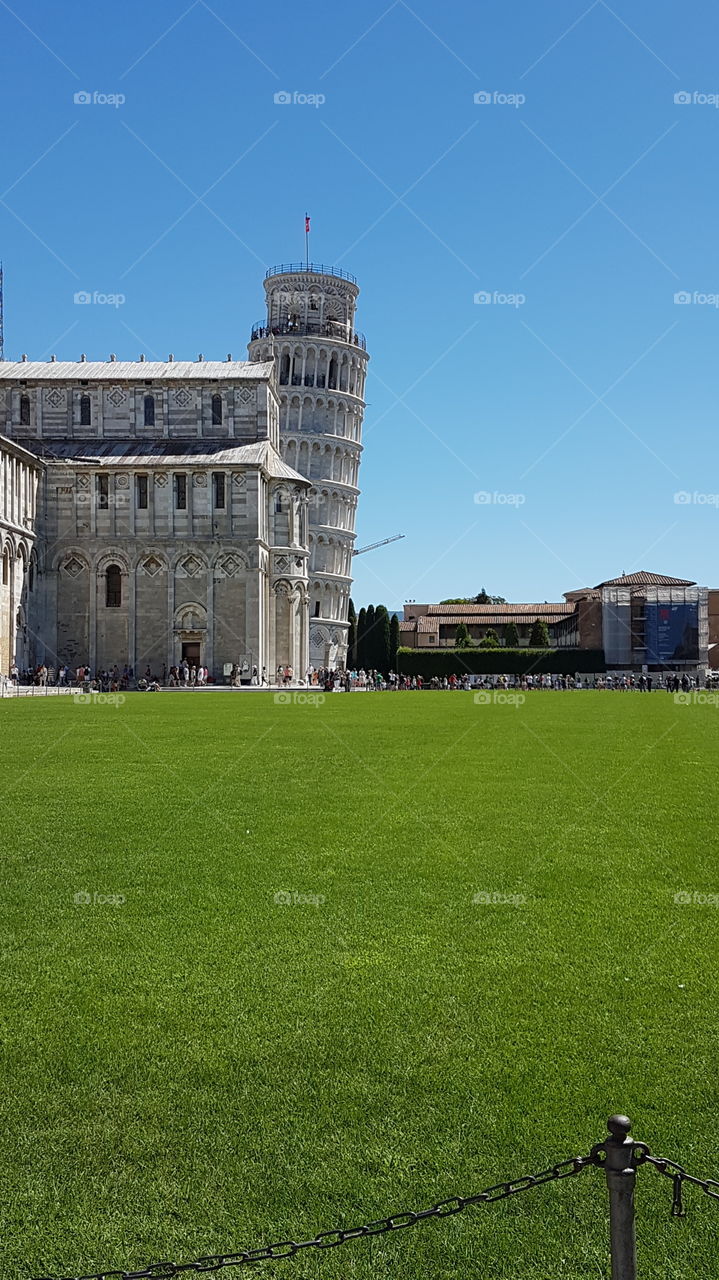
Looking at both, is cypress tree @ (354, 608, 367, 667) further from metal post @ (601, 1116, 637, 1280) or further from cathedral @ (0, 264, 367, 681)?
metal post @ (601, 1116, 637, 1280)

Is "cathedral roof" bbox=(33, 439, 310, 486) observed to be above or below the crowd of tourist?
above

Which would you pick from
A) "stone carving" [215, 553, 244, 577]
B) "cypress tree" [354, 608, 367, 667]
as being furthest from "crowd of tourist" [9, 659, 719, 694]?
"cypress tree" [354, 608, 367, 667]

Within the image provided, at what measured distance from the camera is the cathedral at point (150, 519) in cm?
5241

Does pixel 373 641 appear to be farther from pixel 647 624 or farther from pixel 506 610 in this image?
pixel 506 610

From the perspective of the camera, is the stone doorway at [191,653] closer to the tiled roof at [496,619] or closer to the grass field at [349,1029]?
the grass field at [349,1029]

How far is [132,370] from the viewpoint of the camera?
58000 millimetres

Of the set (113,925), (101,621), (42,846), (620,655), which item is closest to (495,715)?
(42,846)

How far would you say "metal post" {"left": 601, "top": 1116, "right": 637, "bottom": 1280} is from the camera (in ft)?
7.56

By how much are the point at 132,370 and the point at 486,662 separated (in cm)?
3303

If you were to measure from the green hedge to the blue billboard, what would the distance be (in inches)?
298

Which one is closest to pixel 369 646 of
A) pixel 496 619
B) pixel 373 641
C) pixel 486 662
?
pixel 373 641

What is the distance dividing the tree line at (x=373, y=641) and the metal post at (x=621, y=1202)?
75.0m

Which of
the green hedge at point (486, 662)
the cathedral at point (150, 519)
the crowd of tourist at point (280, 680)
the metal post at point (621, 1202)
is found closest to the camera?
the metal post at point (621, 1202)

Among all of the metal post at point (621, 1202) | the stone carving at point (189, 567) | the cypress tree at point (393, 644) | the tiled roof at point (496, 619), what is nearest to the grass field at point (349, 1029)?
the metal post at point (621, 1202)
